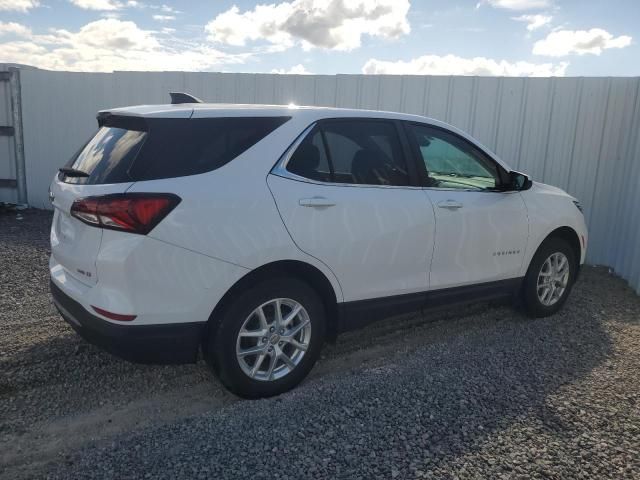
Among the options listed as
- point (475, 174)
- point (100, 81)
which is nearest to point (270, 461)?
point (475, 174)

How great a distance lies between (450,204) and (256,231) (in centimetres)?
164

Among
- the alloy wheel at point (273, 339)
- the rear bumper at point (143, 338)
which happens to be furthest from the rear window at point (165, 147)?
the alloy wheel at point (273, 339)

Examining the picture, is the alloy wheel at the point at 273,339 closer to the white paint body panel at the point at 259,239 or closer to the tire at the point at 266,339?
the tire at the point at 266,339

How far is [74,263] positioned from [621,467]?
3176 millimetres

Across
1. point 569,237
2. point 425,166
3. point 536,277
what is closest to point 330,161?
point 425,166

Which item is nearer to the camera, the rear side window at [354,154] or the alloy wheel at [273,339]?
the alloy wheel at [273,339]

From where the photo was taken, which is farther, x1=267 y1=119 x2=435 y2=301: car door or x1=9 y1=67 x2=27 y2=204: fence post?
x1=9 y1=67 x2=27 y2=204: fence post

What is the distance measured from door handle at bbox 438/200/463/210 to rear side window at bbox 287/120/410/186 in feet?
1.07

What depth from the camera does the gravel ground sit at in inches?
111

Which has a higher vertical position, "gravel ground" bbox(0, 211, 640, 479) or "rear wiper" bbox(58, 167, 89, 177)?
"rear wiper" bbox(58, 167, 89, 177)

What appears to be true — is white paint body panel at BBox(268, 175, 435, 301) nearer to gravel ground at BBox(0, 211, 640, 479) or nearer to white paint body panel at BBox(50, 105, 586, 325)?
white paint body panel at BBox(50, 105, 586, 325)

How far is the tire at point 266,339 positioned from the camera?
3.23m

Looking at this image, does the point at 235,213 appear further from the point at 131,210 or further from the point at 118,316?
the point at 118,316

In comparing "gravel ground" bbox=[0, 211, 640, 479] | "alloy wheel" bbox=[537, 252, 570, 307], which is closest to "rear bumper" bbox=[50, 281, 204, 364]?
"gravel ground" bbox=[0, 211, 640, 479]
